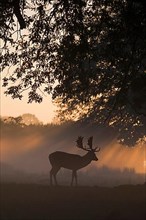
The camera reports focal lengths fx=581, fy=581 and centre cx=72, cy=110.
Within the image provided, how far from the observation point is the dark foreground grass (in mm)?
24156

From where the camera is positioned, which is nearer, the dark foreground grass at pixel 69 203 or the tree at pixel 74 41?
the tree at pixel 74 41

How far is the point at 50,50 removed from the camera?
1939cm

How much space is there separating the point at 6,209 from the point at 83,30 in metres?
9.84

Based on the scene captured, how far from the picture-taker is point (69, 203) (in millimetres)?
25250

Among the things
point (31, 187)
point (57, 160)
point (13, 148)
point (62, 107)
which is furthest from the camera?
point (13, 148)

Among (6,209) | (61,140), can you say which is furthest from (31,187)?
(61,140)

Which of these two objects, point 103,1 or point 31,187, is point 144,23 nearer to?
point 103,1

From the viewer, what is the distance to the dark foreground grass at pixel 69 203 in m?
24.2

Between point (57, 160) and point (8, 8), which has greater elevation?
point (8, 8)

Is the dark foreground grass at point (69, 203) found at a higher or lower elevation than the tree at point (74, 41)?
lower

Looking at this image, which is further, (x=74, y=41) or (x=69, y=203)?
(x=69, y=203)

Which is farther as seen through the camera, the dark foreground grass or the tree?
the dark foreground grass

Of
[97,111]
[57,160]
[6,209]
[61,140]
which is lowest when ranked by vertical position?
[6,209]

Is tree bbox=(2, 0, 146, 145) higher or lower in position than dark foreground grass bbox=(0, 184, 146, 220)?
higher
